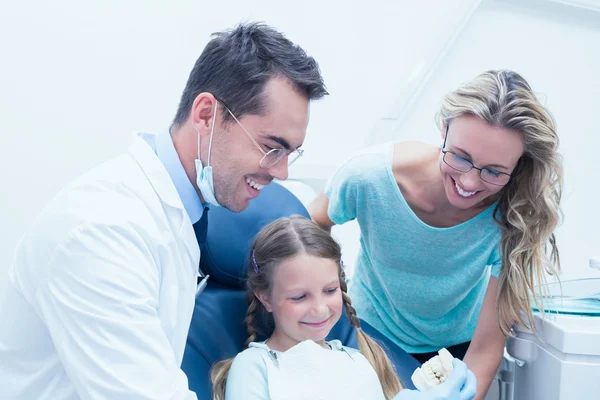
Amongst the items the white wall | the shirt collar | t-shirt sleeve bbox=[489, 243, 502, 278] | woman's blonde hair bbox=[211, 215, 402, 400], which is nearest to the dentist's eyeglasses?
the shirt collar

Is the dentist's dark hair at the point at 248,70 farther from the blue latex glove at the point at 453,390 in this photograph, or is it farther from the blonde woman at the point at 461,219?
the blue latex glove at the point at 453,390

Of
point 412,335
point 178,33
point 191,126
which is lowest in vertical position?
point 412,335

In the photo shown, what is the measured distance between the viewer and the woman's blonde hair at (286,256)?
156cm

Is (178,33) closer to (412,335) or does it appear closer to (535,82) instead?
(412,335)

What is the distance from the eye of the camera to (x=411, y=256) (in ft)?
5.50

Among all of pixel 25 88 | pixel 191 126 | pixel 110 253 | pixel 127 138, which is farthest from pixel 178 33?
pixel 110 253

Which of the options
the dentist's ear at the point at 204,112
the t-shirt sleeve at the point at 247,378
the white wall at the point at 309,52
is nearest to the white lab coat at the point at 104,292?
the dentist's ear at the point at 204,112

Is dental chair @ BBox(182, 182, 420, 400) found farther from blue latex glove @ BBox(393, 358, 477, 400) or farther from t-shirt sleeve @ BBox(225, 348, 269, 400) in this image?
blue latex glove @ BBox(393, 358, 477, 400)

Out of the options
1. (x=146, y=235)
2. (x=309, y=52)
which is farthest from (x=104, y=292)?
(x=309, y=52)

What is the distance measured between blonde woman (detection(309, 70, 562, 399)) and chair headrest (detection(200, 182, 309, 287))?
0.20 metres

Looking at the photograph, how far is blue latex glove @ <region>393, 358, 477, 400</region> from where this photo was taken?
51.1 inches

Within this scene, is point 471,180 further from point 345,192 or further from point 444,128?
point 345,192

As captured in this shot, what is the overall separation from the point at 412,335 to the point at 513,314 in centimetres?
40

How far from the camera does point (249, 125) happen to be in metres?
1.18
